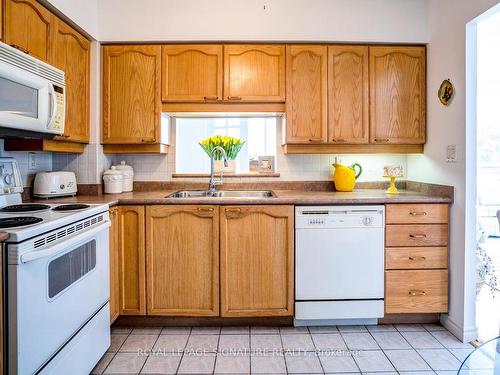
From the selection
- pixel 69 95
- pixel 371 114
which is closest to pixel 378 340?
pixel 371 114

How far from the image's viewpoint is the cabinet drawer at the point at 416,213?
7.86ft

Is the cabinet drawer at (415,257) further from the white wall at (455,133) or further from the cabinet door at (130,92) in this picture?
the cabinet door at (130,92)

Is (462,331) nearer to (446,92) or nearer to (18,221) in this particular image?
(446,92)

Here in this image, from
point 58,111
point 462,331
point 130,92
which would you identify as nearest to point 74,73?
point 130,92

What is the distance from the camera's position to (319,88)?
271 cm

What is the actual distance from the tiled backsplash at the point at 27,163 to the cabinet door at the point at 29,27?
25.4 inches

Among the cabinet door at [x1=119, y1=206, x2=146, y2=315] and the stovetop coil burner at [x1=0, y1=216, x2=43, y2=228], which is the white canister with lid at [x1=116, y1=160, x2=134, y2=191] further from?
the stovetop coil burner at [x1=0, y1=216, x2=43, y2=228]

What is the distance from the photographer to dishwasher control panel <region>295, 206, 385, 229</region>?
2.37 m

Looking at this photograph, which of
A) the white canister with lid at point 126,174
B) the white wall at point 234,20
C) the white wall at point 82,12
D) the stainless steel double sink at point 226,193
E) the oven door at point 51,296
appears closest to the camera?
the oven door at point 51,296

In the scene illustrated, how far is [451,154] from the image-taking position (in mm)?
2385

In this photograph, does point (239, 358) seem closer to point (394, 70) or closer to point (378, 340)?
point (378, 340)

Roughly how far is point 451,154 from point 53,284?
8.24 ft

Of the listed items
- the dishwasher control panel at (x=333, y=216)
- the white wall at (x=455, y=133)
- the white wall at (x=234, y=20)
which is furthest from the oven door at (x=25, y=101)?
the white wall at (x=455, y=133)

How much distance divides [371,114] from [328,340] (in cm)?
172
